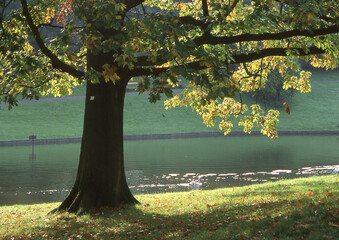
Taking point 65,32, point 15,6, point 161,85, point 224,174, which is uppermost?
point 15,6

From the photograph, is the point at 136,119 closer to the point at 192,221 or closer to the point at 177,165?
the point at 177,165

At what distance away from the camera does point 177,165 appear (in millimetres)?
31141

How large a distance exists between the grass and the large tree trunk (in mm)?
520

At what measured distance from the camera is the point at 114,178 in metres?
13.7

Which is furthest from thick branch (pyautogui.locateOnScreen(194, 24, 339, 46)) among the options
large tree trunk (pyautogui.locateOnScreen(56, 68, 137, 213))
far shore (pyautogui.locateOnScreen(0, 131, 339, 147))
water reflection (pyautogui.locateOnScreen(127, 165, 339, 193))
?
far shore (pyautogui.locateOnScreen(0, 131, 339, 147))

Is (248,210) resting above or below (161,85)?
below

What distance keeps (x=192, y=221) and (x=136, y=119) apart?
163 feet

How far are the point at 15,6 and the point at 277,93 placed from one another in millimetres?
43861

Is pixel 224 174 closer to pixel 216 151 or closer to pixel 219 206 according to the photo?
pixel 216 151

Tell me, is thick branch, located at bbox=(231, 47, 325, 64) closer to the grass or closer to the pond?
the grass

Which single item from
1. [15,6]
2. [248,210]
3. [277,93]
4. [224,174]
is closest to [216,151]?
[224,174]

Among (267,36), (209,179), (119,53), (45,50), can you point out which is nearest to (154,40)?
(119,53)

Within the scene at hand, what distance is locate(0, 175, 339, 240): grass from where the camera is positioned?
782cm

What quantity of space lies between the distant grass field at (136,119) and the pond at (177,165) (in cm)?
815
